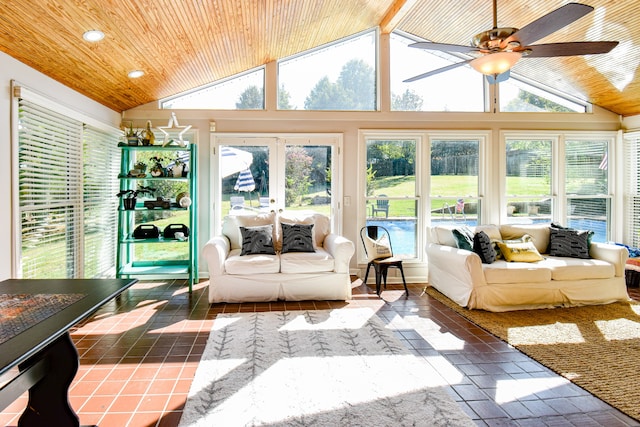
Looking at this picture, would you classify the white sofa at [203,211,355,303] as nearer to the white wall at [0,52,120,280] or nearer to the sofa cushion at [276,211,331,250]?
the sofa cushion at [276,211,331,250]

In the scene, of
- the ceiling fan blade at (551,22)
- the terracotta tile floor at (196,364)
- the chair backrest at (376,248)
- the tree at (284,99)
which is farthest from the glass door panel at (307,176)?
the ceiling fan blade at (551,22)

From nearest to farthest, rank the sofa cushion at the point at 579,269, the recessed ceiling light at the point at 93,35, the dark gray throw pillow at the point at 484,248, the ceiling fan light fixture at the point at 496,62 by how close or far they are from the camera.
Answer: the ceiling fan light fixture at the point at 496,62, the recessed ceiling light at the point at 93,35, the sofa cushion at the point at 579,269, the dark gray throw pillow at the point at 484,248

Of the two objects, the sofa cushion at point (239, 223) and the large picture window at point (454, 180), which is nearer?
the sofa cushion at point (239, 223)

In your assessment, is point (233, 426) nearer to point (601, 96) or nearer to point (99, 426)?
point (99, 426)

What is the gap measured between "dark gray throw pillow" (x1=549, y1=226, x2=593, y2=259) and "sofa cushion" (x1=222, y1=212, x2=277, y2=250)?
3.33 meters

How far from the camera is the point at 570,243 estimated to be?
4559 millimetres

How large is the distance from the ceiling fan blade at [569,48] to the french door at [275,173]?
9.64 feet

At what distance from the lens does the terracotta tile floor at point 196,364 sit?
7.06 ft

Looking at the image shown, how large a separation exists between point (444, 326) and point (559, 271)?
1545 millimetres

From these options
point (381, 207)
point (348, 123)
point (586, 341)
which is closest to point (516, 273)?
point (586, 341)

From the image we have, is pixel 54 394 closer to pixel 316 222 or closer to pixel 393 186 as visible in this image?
pixel 316 222

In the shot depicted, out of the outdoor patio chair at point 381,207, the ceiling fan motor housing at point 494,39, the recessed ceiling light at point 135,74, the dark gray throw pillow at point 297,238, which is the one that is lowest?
the dark gray throw pillow at point 297,238

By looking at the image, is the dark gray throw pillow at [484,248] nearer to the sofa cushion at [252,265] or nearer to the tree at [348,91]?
the sofa cushion at [252,265]

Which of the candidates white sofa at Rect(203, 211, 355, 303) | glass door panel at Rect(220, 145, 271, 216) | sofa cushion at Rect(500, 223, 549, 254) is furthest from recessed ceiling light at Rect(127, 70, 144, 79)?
sofa cushion at Rect(500, 223, 549, 254)
